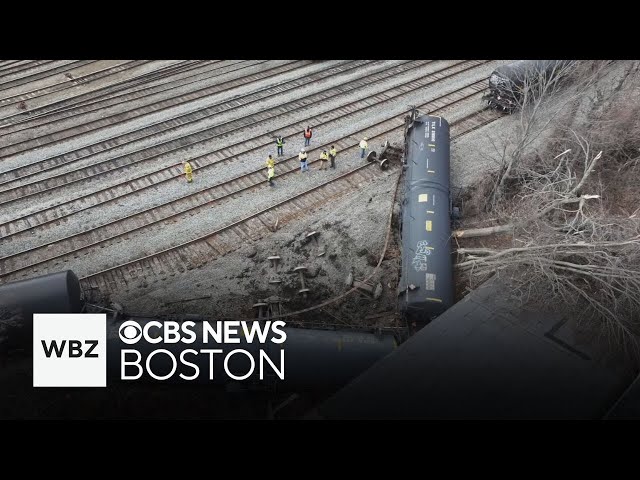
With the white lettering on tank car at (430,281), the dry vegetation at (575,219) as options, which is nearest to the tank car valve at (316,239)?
the white lettering on tank car at (430,281)

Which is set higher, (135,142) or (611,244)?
(135,142)

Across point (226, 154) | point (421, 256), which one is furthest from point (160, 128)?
point (421, 256)

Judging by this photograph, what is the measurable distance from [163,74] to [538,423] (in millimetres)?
27209

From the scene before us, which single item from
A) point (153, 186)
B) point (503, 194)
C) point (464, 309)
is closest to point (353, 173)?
point (503, 194)

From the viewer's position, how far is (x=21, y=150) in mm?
23922

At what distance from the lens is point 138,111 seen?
26609mm

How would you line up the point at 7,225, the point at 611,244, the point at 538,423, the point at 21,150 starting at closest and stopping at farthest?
the point at 538,423, the point at 611,244, the point at 7,225, the point at 21,150

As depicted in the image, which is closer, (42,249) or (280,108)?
(42,249)

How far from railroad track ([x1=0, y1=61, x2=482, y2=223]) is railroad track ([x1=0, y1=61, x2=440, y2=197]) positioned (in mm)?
145

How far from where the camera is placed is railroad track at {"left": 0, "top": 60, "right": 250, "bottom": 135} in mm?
25562

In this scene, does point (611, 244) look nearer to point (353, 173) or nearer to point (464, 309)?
point (464, 309)

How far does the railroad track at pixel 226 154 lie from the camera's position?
2116cm

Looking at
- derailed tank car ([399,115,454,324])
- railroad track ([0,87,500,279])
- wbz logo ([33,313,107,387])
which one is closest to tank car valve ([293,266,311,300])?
railroad track ([0,87,500,279])

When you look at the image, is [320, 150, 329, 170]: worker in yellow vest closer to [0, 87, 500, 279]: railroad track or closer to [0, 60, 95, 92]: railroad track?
[0, 87, 500, 279]: railroad track
